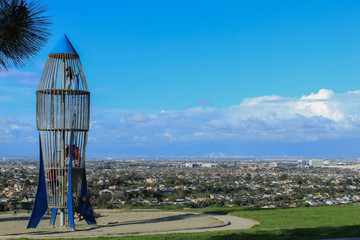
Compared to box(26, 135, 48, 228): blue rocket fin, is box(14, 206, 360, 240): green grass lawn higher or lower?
lower

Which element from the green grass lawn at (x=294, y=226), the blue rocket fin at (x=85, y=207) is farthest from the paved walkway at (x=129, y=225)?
the green grass lawn at (x=294, y=226)

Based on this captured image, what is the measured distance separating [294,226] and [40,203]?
7.26 m

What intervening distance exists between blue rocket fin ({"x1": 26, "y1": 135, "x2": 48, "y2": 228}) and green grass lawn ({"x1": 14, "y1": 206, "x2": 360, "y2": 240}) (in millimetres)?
3119

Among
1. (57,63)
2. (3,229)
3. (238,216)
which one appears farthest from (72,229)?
(238,216)

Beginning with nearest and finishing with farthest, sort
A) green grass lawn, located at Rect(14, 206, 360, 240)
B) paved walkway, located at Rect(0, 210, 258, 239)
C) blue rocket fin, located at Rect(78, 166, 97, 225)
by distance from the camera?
green grass lawn, located at Rect(14, 206, 360, 240) → paved walkway, located at Rect(0, 210, 258, 239) → blue rocket fin, located at Rect(78, 166, 97, 225)

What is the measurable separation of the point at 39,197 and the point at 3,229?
131cm

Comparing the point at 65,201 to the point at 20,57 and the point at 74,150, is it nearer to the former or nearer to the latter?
the point at 74,150

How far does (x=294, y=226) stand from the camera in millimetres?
12461

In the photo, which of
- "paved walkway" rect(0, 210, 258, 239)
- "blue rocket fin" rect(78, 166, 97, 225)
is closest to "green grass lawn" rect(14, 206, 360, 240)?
"paved walkway" rect(0, 210, 258, 239)

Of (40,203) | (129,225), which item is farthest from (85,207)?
(129,225)

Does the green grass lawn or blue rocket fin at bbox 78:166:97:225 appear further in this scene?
blue rocket fin at bbox 78:166:97:225

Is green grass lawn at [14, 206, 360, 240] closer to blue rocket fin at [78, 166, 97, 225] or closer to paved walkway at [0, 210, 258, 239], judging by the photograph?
paved walkway at [0, 210, 258, 239]

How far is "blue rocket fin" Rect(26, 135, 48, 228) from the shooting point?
506 inches

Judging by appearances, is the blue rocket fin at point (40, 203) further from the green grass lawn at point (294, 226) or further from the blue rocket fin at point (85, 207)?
the green grass lawn at point (294, 226)
